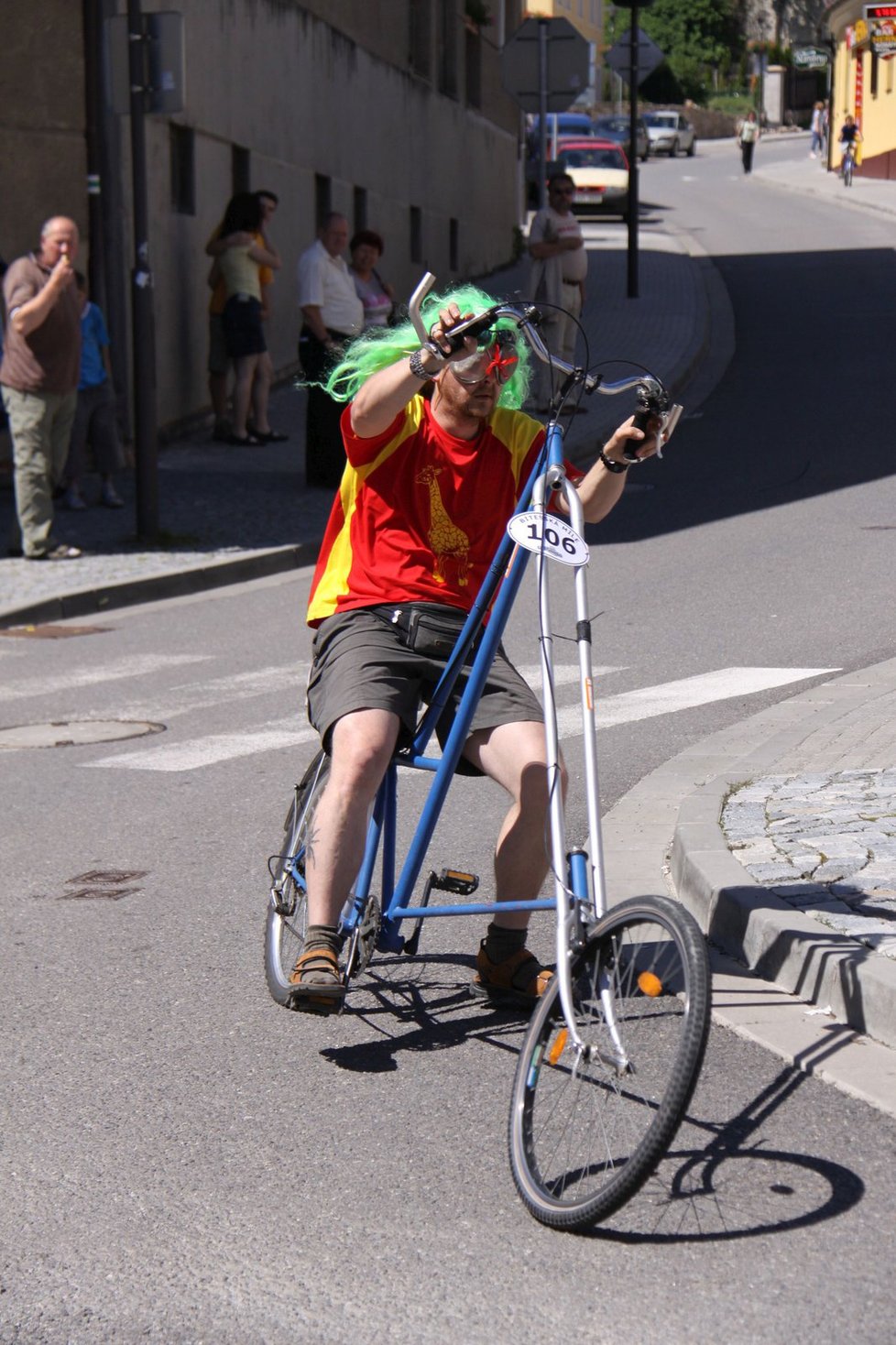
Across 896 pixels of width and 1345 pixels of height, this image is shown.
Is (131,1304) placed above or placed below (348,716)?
below

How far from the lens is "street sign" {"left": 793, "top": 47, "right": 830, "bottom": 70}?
293 feet

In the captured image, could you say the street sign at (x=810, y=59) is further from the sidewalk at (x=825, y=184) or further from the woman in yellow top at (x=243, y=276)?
the woman in yellow top at (x=243, y=276)

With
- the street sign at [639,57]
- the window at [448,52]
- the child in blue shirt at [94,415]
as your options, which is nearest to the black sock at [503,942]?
the child in blue shirt at [94,415]

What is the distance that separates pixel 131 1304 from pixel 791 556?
9.61 metres

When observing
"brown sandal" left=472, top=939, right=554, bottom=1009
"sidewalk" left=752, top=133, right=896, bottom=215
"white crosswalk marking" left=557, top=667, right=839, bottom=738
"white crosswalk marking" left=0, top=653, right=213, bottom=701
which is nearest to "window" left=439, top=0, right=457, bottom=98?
"sidewalk" left=752, top=133, right=896, bottom=215

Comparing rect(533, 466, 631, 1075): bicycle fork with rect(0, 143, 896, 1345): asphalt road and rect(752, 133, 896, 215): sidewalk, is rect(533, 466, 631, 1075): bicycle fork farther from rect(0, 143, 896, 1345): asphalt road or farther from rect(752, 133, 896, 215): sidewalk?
rect(752, 133, 896, 215): sidewalk

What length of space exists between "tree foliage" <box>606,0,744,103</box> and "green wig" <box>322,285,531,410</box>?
9120 centimetres

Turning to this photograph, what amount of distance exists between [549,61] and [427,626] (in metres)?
16.8

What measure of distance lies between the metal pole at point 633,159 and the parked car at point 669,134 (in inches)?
Result: 1941

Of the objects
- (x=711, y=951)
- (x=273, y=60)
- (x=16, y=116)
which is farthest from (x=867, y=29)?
(x=711, y=951)

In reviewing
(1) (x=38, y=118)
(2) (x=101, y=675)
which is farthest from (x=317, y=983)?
(1) (x=38, y=118)

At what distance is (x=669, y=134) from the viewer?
252 feet

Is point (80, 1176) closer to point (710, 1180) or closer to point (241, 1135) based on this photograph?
point (241, 1135)

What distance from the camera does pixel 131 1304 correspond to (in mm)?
3361
